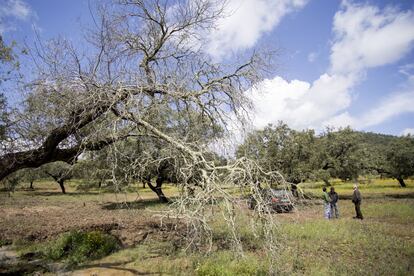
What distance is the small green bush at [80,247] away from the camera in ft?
37.8

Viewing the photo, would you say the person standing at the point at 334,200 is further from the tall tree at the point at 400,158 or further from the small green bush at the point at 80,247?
the tall tree at the point at 400,158

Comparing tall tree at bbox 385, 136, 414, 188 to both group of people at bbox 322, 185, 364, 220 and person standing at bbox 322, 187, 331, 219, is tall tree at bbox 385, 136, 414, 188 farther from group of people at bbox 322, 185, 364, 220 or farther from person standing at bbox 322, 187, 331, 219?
person standing at bbox 322, 187, 331, 219

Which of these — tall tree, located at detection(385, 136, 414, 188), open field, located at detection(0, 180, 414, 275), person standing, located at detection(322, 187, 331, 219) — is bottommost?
open field, located at detection(0, 180, 414, 275)

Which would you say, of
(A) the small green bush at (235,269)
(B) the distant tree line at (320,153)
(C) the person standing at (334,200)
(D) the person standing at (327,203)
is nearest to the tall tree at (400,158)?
(B) the distant tree line at (320,153)

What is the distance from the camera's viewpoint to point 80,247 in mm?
11898

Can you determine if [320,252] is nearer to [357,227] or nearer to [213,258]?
[213,258]

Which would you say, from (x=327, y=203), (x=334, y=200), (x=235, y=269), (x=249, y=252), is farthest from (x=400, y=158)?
(x=235, y=269)

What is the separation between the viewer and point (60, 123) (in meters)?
9.61

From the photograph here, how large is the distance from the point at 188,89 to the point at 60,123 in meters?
4.01

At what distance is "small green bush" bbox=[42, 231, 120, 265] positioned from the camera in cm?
1152

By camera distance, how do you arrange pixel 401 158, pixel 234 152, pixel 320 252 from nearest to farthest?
pixel 234 152
pixel 320 252
pixel 401 158

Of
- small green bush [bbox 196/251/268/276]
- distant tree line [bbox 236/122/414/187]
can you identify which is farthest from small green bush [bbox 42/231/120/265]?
distant tree line [bbox 236/122/414/187]

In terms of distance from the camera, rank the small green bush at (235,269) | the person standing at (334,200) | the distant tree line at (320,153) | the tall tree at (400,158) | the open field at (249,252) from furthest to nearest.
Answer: the tall tree at (400,158), the distant tree line at (320,153), the person standing at (334,200), the open field at (249,252), the small green bush at (235,269)

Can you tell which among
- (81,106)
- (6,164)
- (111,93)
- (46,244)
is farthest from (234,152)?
(46,244)
